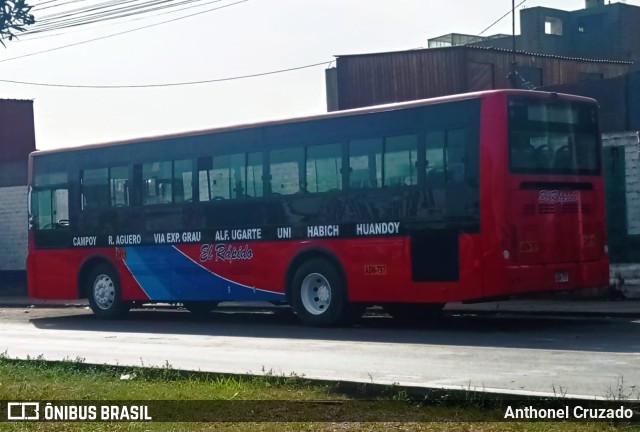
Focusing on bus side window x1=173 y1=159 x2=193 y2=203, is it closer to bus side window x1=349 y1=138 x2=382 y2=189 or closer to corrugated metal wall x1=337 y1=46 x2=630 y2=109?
bus side window x1=349 y1=138 x2=382 y2=189

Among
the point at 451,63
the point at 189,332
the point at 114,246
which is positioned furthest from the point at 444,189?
the point at 451,63

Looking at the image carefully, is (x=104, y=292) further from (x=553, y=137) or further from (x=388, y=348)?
(x=553, y=137)

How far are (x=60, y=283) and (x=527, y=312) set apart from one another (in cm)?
979

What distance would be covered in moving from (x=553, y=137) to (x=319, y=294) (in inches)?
184

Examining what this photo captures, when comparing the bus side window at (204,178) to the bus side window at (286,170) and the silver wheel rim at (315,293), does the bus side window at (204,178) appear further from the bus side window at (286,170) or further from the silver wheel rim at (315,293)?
the silver wheel rim at (315,293)

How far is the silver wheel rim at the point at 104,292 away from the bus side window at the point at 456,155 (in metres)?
8.83

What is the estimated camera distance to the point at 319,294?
19.4 meters

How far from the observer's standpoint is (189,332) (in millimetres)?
19703

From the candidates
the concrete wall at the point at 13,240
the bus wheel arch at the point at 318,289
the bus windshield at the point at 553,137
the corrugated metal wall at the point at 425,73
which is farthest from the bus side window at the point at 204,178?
the corrugated metal wall at the point at 425,73

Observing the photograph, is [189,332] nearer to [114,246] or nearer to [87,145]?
[114,246]

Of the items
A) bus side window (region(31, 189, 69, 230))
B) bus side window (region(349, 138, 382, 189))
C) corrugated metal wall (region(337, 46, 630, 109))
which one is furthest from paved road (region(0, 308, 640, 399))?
corrugated metal wall (region(337, 46, 630, 109))

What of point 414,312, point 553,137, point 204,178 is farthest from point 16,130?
point 553,137

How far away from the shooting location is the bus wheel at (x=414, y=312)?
67.0 feet

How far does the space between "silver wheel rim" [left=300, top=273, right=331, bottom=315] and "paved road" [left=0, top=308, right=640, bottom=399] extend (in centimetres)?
55
